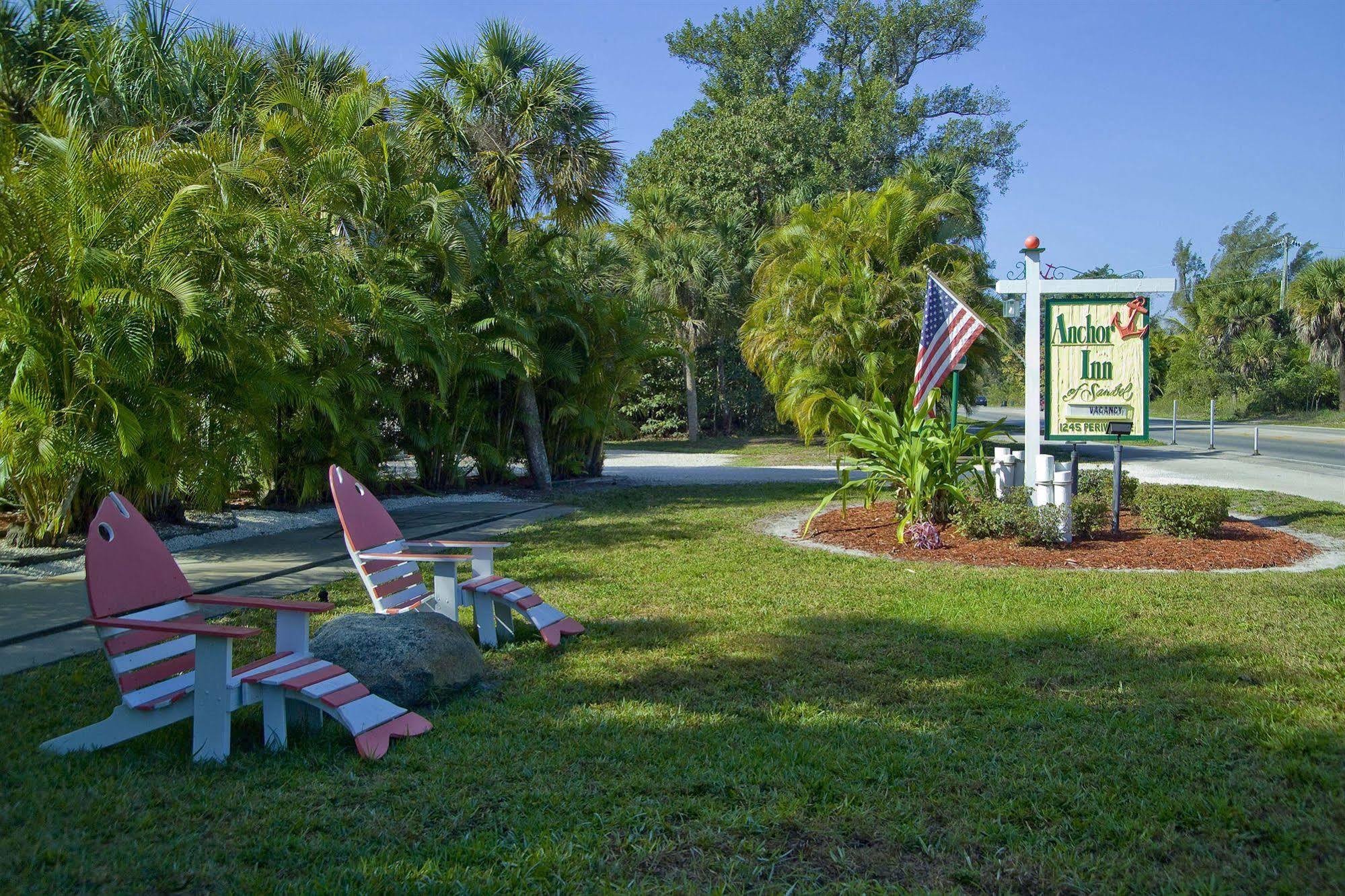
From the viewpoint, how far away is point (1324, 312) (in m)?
37.1

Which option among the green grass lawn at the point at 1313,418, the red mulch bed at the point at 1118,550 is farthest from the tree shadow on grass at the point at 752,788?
the green grass lawn at the point at 1313,418

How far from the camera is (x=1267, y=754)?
156 inches

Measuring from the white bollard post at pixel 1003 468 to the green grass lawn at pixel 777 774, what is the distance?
4.21m

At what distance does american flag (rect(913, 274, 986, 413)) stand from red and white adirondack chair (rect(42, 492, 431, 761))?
23.3 ft

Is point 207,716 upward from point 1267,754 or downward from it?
upward

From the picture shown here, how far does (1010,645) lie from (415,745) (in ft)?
11.6

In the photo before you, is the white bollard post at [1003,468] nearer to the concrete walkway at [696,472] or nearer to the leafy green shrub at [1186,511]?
the leafy green shrub at [1186,511]

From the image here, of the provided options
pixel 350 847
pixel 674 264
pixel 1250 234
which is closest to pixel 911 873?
pixel 350 847

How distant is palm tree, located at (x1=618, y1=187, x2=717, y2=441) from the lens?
93.4 feet

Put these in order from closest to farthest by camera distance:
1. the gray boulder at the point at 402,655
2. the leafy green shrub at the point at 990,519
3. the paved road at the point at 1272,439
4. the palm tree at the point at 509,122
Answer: the gray boulder at the point at 402,655, the leafy green shrub at the point at 990,519, the palm tree at the point at 509,122, the paved road at the point at 1272,439

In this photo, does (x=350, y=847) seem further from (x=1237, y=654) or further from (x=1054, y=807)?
(x=1237, y=654)

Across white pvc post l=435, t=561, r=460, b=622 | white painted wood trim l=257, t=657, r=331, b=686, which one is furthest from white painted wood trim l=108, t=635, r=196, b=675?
white pvc post l=435, t=561, r=460, b=622

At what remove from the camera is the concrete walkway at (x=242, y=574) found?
19.2 ft

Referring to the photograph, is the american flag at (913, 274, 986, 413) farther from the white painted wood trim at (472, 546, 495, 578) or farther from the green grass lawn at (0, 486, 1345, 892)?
the white painted wood trim at (472, 546, 495, 578)
